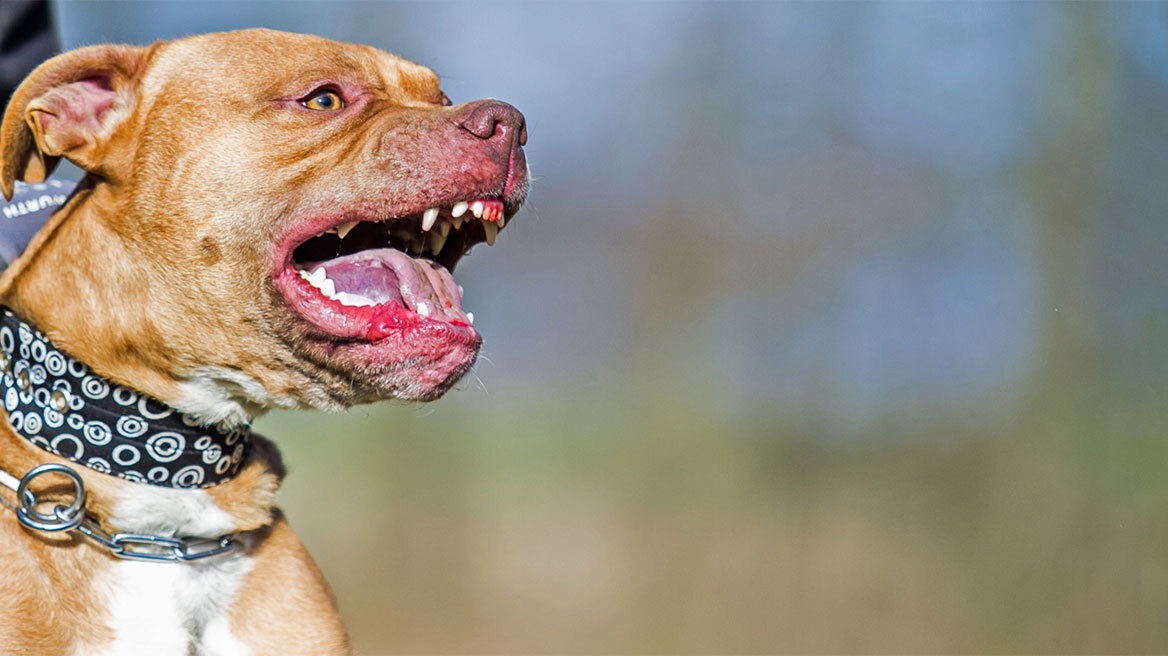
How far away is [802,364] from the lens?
7570 mm

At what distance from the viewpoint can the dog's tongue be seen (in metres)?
2.53

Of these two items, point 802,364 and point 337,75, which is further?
point 802,364

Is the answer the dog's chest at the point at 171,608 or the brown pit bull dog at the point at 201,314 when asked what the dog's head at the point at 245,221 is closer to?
the brown pit bull dog at the point at 201,314

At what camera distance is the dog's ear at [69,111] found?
8.19 feet

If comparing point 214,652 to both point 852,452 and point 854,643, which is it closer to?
point 854,643

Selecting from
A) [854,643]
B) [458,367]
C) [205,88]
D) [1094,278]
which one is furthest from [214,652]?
[1094,278]

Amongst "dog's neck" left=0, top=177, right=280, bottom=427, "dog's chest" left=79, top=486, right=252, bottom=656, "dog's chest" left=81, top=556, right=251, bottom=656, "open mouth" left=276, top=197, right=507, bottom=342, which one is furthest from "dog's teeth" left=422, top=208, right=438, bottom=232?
"dog's chest" left=81, top=556, right=251, bottom=656

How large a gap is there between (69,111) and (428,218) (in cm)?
90

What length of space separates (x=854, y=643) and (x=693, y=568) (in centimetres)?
115

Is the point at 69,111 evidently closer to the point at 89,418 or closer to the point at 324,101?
the point at 324,101

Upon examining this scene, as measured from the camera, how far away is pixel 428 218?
2529 mm

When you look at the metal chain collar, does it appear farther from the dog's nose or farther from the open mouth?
the dog's nose

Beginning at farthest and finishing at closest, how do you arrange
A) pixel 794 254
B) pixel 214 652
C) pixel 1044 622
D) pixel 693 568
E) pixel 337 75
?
1. pixel 794 254
2. pixel 693 568
3. pixel 1044 622
4. pixel 337 75
5. pixel 214 652

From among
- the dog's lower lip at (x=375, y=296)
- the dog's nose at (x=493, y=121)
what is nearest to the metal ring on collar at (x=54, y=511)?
the dog's lower lip at (x=375, y=296)
